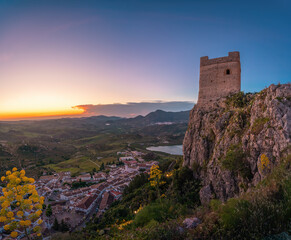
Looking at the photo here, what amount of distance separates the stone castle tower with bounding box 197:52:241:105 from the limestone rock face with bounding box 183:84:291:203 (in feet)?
5.65

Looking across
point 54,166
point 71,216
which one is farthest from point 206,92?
point 54,166

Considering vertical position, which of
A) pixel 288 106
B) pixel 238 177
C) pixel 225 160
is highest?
pixel 288 106

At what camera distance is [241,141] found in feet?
39.7

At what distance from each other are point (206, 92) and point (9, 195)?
757 inches

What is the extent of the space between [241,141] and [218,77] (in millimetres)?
9485

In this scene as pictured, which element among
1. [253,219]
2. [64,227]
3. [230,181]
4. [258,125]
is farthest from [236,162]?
[64,227]

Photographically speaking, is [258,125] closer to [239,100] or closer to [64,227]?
[239,100]

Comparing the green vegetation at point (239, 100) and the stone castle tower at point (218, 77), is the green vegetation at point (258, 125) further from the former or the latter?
the stone castle tower at point (218, 77)

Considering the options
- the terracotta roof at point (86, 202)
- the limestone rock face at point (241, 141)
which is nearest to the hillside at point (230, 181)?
the limestone rock face at point (241, 141)

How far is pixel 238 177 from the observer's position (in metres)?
11.2

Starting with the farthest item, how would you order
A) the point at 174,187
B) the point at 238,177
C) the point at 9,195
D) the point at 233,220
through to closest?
the point at 174,187, the point at 238,177, the point at 9,195, the point at 233,220

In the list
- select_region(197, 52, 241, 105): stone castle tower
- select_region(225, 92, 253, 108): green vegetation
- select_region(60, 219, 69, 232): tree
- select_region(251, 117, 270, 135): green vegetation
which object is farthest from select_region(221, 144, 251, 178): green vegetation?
select_region(60, 219, 69, 232): tree

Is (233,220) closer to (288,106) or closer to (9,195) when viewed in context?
(9,195)

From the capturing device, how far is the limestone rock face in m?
9.20
